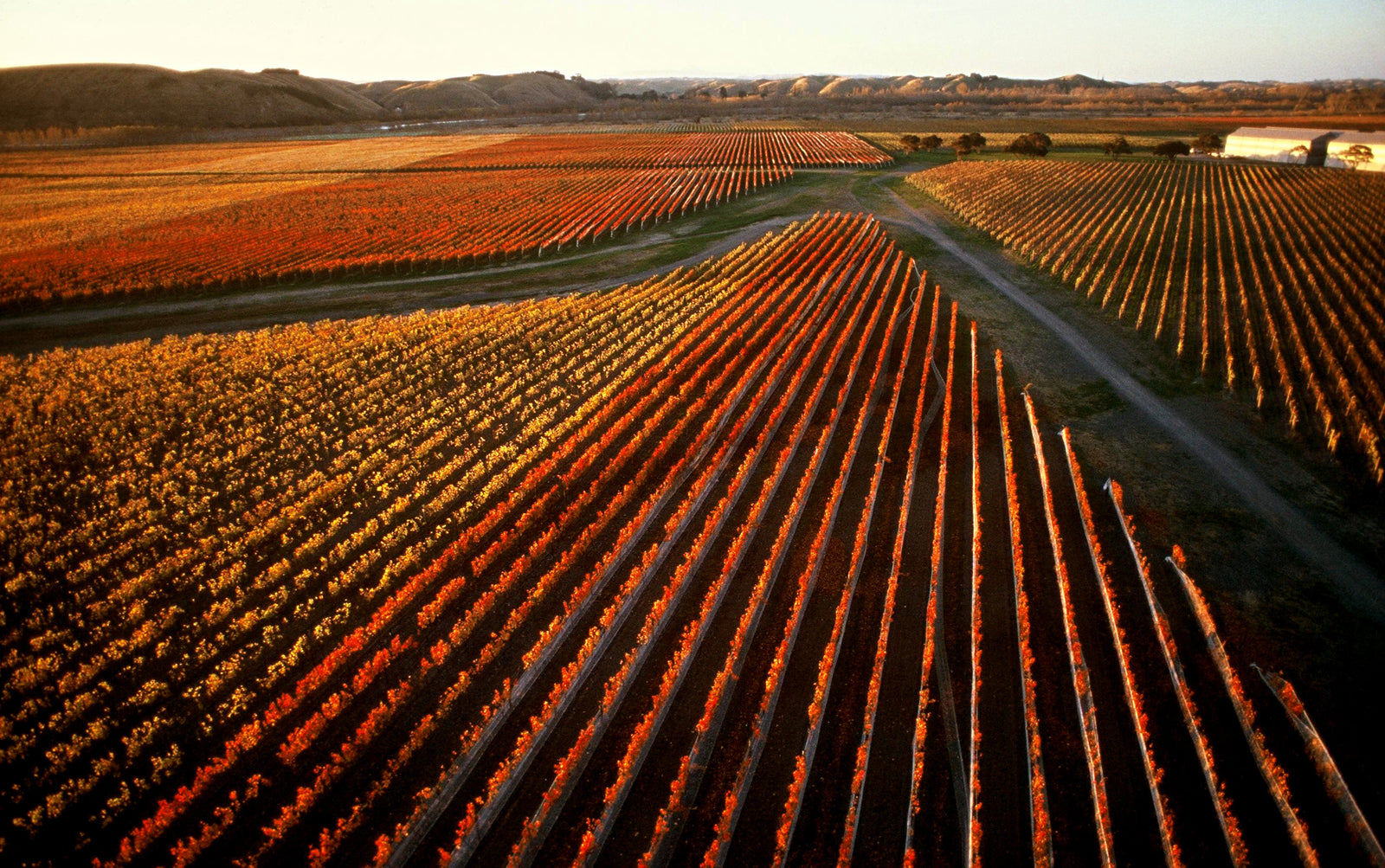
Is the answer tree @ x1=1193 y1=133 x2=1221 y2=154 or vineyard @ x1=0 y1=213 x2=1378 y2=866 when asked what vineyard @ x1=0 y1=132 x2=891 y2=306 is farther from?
tree @ x1=1193 y1=133 x2=1221 y2=154

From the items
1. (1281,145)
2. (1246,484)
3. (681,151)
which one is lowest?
(1246,484)

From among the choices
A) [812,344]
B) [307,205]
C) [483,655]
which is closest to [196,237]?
[307,205]

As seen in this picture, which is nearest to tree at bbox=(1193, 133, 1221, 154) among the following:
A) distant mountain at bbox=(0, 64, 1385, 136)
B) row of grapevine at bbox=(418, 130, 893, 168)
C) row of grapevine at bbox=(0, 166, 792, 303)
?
row of grapevine at bbox=(418, 130, 893, 168)

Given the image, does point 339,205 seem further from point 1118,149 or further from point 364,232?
point 1118,149

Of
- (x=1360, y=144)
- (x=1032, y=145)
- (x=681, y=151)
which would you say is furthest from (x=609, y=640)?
(x=1360, y=144)

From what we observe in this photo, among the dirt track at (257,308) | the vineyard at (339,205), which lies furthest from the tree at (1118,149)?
the dirt track at (257,308)

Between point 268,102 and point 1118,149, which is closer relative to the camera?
point 1118,149
